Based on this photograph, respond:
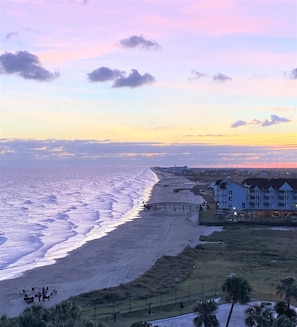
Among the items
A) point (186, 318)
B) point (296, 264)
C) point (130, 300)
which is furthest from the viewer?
point (296, 264)

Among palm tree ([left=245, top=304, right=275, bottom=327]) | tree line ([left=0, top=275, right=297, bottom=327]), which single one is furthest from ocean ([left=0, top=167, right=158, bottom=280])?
palm tree ([left=245, top=304, right=275, bottom=327])

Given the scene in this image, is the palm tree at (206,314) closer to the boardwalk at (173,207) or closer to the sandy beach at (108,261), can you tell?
the sandy beach at (108,261)

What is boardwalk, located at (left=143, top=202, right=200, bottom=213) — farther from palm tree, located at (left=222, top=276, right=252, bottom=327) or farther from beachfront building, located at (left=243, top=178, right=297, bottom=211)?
palm tree, located at (left=222, top=276, right=252, bottom=327)

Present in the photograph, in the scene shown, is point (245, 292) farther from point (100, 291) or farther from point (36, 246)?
point (36, 246)

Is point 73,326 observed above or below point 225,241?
above

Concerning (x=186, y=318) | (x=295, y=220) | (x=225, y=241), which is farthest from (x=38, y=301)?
(x=295, y=220)

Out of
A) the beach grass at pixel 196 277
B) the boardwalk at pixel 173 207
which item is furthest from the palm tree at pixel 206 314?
the boardwalk at pixel 173 207

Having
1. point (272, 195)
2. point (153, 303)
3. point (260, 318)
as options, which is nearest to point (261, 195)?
point (272, 195)
